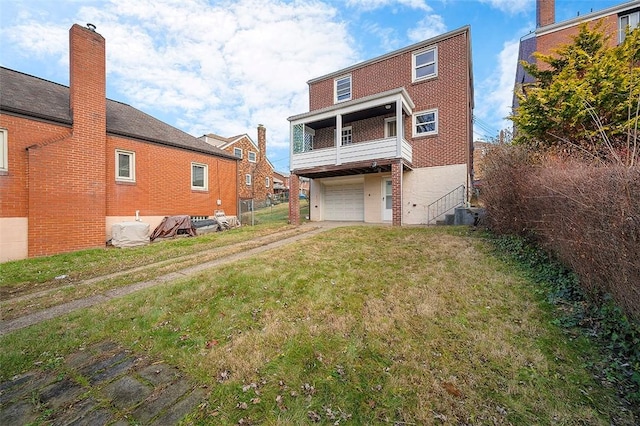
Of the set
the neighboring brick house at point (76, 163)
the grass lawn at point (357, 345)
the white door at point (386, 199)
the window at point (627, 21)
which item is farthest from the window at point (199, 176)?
the window at point (627, 21)

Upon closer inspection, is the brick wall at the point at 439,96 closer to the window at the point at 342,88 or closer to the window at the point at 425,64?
the window at the point at 425,64

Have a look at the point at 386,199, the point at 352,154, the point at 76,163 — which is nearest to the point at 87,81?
the point at 76,163

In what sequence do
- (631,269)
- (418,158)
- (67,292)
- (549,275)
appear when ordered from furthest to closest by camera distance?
(418,158)
(67,292)
(549,275)
(631,269)

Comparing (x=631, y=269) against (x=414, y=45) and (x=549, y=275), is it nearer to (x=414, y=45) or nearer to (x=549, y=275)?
(x=549, y=275)

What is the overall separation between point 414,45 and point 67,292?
54.1 feet

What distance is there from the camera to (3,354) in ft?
10.1

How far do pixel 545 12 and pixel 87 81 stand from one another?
23.1 metres

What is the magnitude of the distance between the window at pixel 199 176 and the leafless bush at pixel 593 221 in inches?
555

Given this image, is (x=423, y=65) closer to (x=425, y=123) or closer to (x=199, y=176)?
(x=425, y=123)

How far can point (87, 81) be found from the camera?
32.3 ft

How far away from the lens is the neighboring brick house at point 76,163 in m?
8.39

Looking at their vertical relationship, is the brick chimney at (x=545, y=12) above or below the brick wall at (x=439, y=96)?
above

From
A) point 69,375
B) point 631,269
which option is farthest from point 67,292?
point 631,269

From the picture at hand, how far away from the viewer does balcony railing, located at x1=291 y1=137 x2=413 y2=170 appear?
11.9 meters
